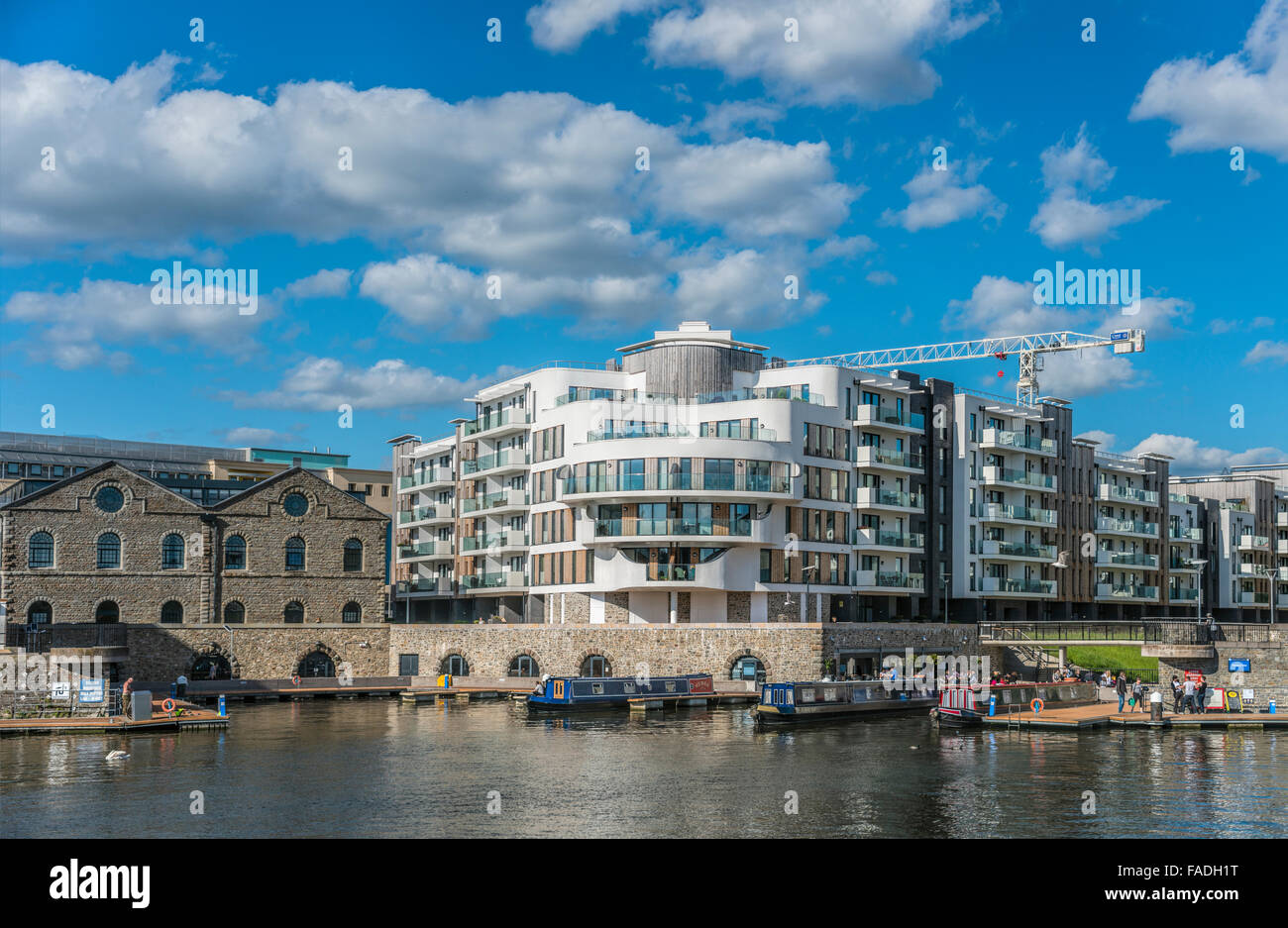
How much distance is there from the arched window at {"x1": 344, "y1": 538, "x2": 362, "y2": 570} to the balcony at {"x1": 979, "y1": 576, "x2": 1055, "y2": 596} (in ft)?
145

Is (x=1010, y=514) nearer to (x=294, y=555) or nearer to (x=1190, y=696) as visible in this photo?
(x=1190, y=696)

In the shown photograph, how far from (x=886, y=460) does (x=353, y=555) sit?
120 feet

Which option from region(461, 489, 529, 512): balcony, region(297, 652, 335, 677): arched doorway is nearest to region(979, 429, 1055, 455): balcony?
region(461, 489, 529, 512): balcony

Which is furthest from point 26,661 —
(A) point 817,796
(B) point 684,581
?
(A) point 817,796

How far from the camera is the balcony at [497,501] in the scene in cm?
8581

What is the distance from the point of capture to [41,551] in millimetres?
70938

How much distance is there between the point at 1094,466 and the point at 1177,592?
17.2 meters

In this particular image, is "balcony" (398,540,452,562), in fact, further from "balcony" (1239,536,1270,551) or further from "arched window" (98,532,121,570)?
"balcony" (1239,536,1270,551)

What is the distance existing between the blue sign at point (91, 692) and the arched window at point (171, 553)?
2228 cm

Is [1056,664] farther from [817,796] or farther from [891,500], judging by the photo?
[817,796]

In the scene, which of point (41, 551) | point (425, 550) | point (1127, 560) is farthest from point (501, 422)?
point (1127, 560)

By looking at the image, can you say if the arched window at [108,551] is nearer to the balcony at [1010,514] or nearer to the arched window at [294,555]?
the arched window at [294,555]

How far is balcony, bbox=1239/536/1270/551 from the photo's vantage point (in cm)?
12062

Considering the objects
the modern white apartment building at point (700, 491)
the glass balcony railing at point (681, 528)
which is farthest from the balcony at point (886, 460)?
the glass balcony railing at point (681, 528)
